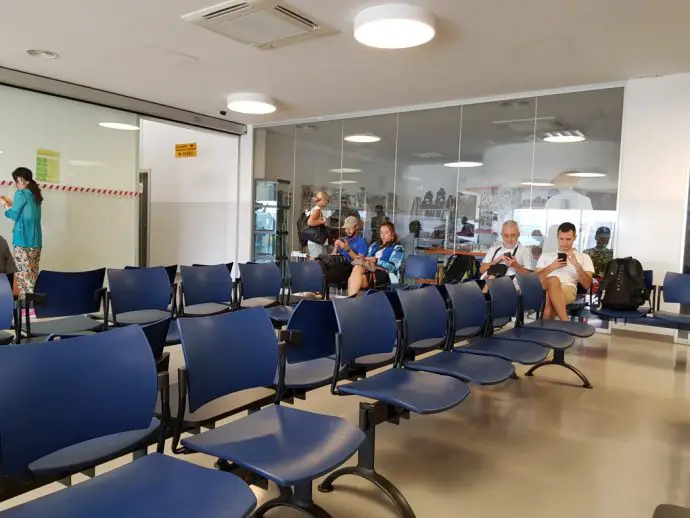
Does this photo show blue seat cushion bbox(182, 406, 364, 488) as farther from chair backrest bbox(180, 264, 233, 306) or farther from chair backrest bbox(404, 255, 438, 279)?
chair backrest bbox(404, 255, 438, 279)

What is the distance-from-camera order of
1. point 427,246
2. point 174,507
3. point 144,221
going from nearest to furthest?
point 174,507 → point 427,246 → point 144,221

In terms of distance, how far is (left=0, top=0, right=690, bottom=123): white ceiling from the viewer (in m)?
3.97

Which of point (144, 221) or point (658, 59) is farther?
point (144, 221)

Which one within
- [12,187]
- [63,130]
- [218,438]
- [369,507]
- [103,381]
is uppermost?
[63,130]

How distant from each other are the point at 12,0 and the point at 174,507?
4367mm

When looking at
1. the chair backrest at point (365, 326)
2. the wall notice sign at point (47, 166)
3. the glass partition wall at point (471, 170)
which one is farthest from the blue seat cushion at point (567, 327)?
the wall notice sign at point (47, 166)

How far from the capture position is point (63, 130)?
21.6ft

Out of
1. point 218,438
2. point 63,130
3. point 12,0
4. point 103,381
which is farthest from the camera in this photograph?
point 63,130

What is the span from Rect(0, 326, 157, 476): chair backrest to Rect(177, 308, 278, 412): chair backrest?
179 millimetres

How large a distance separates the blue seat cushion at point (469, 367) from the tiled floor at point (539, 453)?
44cm

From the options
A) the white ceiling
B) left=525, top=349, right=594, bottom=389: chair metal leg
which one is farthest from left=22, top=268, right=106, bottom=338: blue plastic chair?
left=525, top=349, right=594, bottom=389: chair metal leg

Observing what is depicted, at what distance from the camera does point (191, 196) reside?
9.70 metres

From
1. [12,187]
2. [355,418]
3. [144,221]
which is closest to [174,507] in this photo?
[355,418]

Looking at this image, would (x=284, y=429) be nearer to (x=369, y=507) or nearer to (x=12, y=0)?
(x=369, y=507)
